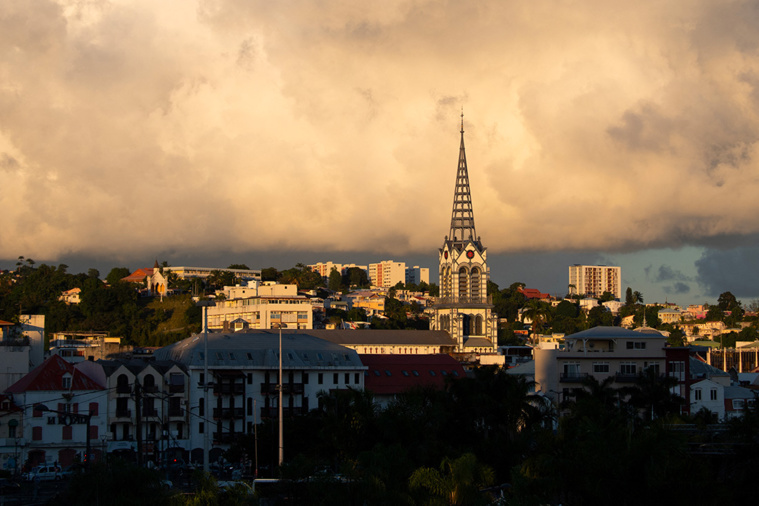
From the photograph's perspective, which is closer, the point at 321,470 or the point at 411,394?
the point at 321,470

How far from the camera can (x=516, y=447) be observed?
78.9 meters

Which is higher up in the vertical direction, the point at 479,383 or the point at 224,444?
the point at 479,383

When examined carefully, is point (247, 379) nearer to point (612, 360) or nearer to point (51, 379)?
point (51, 379)

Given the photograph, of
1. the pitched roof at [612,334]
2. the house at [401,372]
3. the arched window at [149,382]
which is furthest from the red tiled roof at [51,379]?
the pitched roof at [612,334]

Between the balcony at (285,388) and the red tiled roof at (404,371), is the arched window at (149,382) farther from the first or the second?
the red tiled roof at (404,371)

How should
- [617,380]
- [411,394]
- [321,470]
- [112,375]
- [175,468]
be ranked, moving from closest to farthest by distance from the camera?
[321,470] < [411,394] < [175,468] < [112,375] < [617,380]

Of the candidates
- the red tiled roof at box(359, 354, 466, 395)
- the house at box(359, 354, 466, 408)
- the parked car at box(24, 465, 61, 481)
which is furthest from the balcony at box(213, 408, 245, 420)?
the parked car at box(24, 465, 61, 481)

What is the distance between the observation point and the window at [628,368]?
387ft

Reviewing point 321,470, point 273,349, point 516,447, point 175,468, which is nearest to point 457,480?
point 321,470

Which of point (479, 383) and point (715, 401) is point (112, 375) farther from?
point (715, 401)

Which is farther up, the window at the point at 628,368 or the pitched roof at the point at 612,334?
the pitched roof at the point at 612,334

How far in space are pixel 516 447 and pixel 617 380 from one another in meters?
39.8

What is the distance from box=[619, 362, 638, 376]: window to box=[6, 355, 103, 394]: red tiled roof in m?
52.4

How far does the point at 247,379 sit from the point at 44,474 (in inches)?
1258
